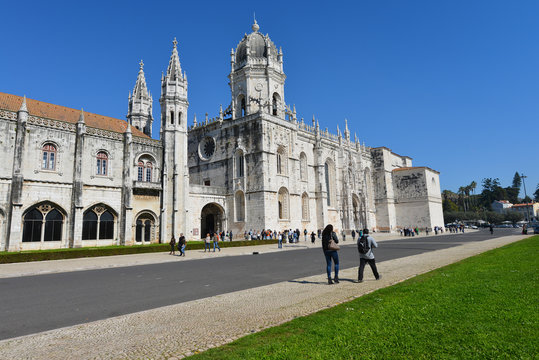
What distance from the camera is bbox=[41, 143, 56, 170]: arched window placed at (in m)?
26.8

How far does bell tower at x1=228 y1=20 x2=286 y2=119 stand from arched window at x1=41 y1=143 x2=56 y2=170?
2269 cm

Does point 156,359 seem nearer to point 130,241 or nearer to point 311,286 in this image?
point 311,286

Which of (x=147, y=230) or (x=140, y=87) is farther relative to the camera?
(x=140, y=87)

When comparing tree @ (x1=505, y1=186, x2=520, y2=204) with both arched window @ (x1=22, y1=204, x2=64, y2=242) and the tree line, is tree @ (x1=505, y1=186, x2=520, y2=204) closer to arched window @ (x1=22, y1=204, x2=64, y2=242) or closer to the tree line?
the tree line

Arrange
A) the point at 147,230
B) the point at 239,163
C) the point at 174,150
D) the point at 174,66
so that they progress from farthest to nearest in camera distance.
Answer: the point at 239,163, the point at 174,66, the point at 174,150, the point at 147,230

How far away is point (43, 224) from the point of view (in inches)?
1023

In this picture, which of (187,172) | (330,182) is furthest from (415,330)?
(330,182)

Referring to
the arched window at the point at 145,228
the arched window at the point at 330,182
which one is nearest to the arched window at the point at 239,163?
the arched window at the point at 145,228

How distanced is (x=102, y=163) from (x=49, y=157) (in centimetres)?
414

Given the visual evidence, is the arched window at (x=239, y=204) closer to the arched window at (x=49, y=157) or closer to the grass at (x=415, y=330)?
the arched window at (x=49, y=157)

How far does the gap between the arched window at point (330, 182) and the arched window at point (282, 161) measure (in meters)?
11.9

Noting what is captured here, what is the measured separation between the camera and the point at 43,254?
65.6 ft

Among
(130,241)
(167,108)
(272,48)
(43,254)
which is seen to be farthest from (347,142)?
(43,254)

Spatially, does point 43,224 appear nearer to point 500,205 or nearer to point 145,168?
point 145,168
